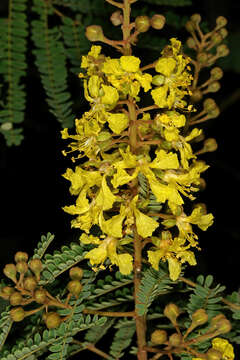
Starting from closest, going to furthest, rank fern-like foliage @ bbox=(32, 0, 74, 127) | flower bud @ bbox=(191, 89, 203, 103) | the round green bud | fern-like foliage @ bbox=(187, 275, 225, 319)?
the round green bud
fern-like foliage @ bbox=(187, 275, 225, 319)
flower bud @ bbox=(191, 89, 203, 103)
fern-like foliage @ bbox=(32, 0, 74, 127)

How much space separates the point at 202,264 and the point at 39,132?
39.0 inches

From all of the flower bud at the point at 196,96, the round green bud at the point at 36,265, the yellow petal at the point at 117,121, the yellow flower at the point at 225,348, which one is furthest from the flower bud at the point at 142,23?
the yellow flower at the point at 225,348

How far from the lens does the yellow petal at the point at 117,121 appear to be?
1.41m

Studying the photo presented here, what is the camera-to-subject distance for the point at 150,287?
160 cm

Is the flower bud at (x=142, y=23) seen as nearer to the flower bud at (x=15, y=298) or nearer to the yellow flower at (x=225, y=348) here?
the flower bud at (x=15, y=298)

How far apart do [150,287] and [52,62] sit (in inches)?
40.2

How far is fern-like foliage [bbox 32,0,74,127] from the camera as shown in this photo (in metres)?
2.17

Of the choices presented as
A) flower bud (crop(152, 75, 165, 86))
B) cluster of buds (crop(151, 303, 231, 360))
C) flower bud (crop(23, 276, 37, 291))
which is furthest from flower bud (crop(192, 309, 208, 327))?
flower bud (crop(152, 75, 165, 86))

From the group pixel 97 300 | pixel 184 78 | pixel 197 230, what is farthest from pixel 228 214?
pixel 184 78

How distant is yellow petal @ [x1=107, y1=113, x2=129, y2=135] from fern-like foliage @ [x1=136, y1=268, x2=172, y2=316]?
1.45ft

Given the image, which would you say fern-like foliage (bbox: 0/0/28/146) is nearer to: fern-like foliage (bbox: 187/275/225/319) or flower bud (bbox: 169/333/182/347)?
fern-like foliage (bbox: 187/275/225/319)

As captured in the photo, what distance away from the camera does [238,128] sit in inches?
126

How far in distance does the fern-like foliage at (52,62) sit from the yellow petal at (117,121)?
2.51 feet

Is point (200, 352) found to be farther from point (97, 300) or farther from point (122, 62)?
point (122, 62)
